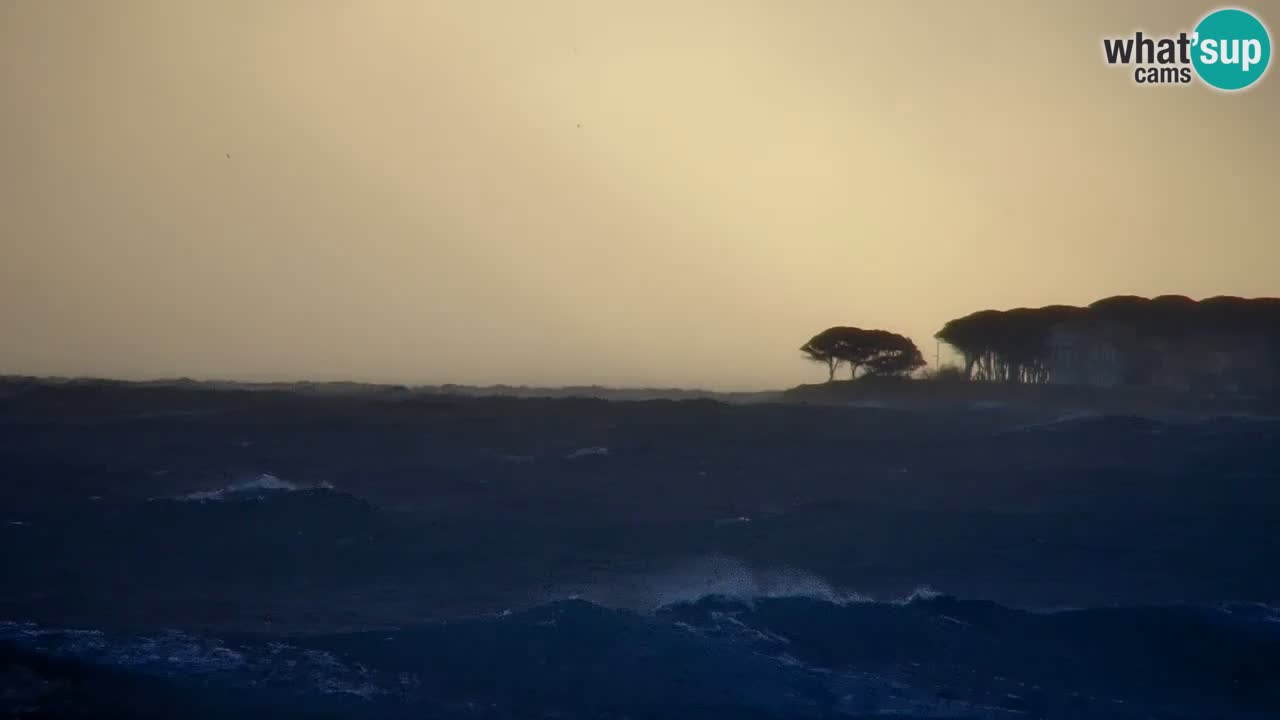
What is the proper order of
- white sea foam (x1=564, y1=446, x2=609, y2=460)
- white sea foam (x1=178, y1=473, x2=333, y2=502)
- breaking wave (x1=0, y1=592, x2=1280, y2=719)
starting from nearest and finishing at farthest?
1. breaking wave (x1=0, y1=592, x2=1280, y2=719)
2. white sea foam (x1=178, y1=473, x2=333, y2=502)
3. white sea foam (x1=564, y1=446, x2=609, y2=460)

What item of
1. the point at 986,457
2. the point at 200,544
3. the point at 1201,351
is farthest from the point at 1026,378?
Answer: the point at 200,544

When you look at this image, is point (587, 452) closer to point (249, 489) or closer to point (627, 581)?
point (249, 489)

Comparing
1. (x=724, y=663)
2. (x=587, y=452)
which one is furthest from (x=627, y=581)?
(x=587, y=452)

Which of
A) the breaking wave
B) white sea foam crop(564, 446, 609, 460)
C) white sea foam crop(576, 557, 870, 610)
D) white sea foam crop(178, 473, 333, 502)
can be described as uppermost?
white sea foam crop(564, 446, 609, 460)

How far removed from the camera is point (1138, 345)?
62031 mm

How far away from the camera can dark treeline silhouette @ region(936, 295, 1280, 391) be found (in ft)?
188

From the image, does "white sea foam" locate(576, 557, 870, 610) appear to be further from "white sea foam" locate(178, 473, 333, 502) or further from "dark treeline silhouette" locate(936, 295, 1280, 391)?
"dark treeline silhouette" locate(936, 295, 1280, 391)

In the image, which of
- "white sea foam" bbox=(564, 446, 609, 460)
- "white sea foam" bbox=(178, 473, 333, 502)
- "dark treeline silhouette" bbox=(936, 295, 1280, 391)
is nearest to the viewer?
"white sea foam" bbox=(178, 473, 333, 502)

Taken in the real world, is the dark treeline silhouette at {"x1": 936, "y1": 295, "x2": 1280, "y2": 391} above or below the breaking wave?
above

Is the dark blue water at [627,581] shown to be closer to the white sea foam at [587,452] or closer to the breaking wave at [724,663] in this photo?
the breaking wave at [724,663]

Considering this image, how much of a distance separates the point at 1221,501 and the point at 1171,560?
9.10 meters

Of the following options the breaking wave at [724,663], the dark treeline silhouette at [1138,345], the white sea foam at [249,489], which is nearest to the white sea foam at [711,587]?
the breaking wave at [724,663]

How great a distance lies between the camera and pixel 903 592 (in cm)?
2122

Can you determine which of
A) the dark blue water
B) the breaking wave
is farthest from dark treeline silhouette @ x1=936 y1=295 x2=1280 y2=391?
the breaking wave
